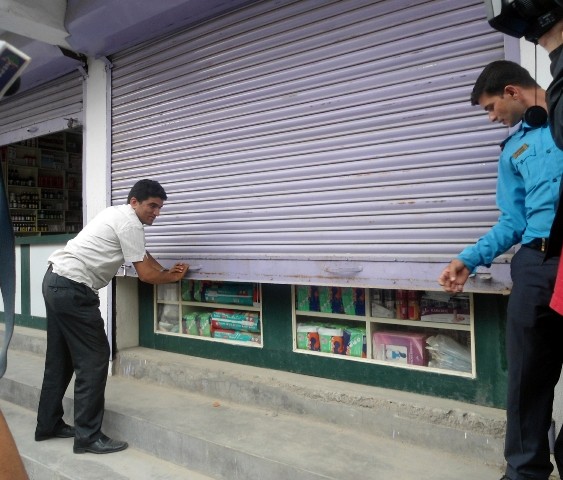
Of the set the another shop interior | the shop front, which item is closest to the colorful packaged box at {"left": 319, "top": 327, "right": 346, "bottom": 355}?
the shop front

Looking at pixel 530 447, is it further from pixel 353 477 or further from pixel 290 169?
pixel 290 169

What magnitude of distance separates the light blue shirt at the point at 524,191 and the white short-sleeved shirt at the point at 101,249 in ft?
7.35

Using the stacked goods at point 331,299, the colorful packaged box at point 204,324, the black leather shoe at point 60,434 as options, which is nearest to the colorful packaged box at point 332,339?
the stacked goods at point 331,299

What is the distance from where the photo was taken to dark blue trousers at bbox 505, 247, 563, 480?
1907 millimetres

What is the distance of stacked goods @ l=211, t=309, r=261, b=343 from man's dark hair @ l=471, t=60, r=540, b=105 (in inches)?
103

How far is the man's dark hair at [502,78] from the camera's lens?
2053 millimetres

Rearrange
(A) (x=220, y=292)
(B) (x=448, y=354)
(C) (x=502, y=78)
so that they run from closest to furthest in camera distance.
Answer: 1. (C) (x=502, y=78)
2. (B) (x=448, y=354)
3. (A) (x=220, y=292)

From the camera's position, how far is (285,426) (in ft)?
10.9

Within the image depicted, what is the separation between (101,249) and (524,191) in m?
2.70

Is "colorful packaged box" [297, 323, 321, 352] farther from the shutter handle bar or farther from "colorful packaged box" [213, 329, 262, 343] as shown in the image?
the shutter handle bar

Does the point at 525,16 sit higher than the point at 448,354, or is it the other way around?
the point at 525,16

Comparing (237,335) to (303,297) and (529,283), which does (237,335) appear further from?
(529,283)

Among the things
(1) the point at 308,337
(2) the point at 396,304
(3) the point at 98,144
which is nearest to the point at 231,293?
(1) the point at 308,337

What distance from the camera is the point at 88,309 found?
3.44 meters
